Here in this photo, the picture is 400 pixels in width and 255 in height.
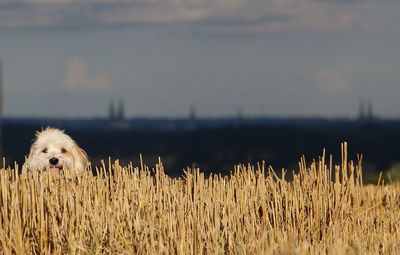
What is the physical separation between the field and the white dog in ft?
5.32

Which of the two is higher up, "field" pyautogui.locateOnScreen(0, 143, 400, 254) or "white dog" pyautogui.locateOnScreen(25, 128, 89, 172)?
"white dog" pyautogui.locateOnScreen(25, 128, 89, 172)

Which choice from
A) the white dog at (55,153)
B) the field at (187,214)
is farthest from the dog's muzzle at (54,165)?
the field at (187,214)

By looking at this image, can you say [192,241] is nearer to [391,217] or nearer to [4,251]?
[4,251]

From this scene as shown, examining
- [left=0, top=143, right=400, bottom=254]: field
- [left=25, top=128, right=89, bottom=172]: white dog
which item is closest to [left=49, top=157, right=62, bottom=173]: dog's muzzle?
[left=25, top=128, right=89, bottom=172]: white dog

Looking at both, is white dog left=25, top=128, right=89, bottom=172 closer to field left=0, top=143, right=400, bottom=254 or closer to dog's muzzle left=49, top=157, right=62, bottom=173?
dog's muzzle left=49, top=157, right=62, bottom=173

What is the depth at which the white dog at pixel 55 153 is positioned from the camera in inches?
A: 577

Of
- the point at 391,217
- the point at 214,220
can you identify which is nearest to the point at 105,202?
the point at 214,220

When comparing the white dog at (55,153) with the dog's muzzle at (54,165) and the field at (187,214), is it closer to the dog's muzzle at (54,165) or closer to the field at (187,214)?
the dog's muzzle at (54,165)

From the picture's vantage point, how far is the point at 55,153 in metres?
14.8

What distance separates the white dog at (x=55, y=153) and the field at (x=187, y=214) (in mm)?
1620

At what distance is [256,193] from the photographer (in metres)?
13.1

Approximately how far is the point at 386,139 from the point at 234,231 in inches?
4454

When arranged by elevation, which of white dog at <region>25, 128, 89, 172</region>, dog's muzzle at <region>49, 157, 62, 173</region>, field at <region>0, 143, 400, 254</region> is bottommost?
field at <region>0, 143, 400, 254</region>

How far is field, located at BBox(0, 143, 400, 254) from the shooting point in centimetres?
1138
